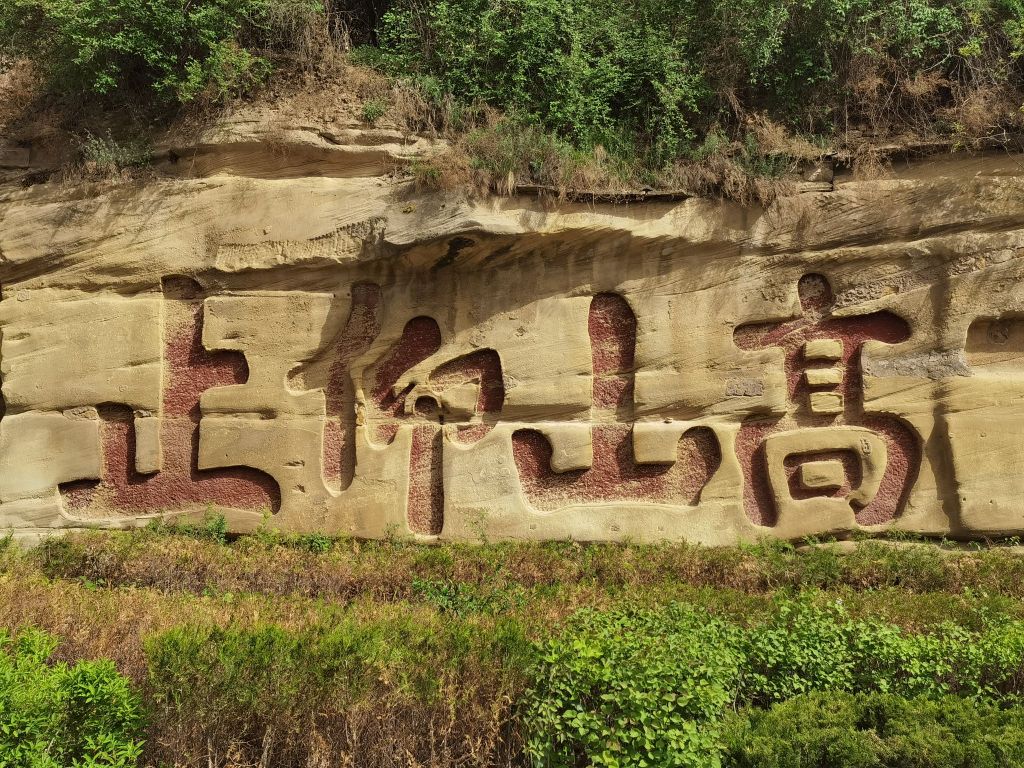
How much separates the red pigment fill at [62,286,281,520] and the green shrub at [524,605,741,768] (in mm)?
4887

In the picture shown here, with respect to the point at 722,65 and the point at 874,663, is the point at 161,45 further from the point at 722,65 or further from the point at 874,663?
the point at 874,663

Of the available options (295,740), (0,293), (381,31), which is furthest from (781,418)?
(0,293)

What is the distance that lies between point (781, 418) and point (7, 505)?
7892 mm

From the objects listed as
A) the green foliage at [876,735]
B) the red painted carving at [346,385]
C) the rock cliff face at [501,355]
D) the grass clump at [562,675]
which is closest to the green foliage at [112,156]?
the rock cliff face at [501,355]

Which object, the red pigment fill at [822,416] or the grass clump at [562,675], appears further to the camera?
the red pigment fill at [822,416]

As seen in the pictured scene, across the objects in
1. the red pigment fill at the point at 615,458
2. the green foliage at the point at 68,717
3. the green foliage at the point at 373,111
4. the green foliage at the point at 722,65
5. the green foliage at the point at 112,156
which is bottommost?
the green foliage at the point at 68,717

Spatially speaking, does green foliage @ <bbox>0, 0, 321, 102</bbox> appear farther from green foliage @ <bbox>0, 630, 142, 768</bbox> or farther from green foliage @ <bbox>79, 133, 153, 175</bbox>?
green foliage @ <bbox>0, 630, 142, 768</bbox>

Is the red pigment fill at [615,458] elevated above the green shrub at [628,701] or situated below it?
above

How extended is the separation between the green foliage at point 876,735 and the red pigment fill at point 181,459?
573 cm

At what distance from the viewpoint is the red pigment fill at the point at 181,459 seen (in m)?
8.91

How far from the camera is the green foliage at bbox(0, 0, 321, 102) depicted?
9.31 m

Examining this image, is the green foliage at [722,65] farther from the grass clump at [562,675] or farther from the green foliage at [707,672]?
the green foliage at [707,672]

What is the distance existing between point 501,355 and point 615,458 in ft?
5.07

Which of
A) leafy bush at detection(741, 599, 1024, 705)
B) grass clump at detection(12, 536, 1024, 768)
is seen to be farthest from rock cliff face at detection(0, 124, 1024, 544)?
leafy bush at detection(741, 599, 1024, 705)
